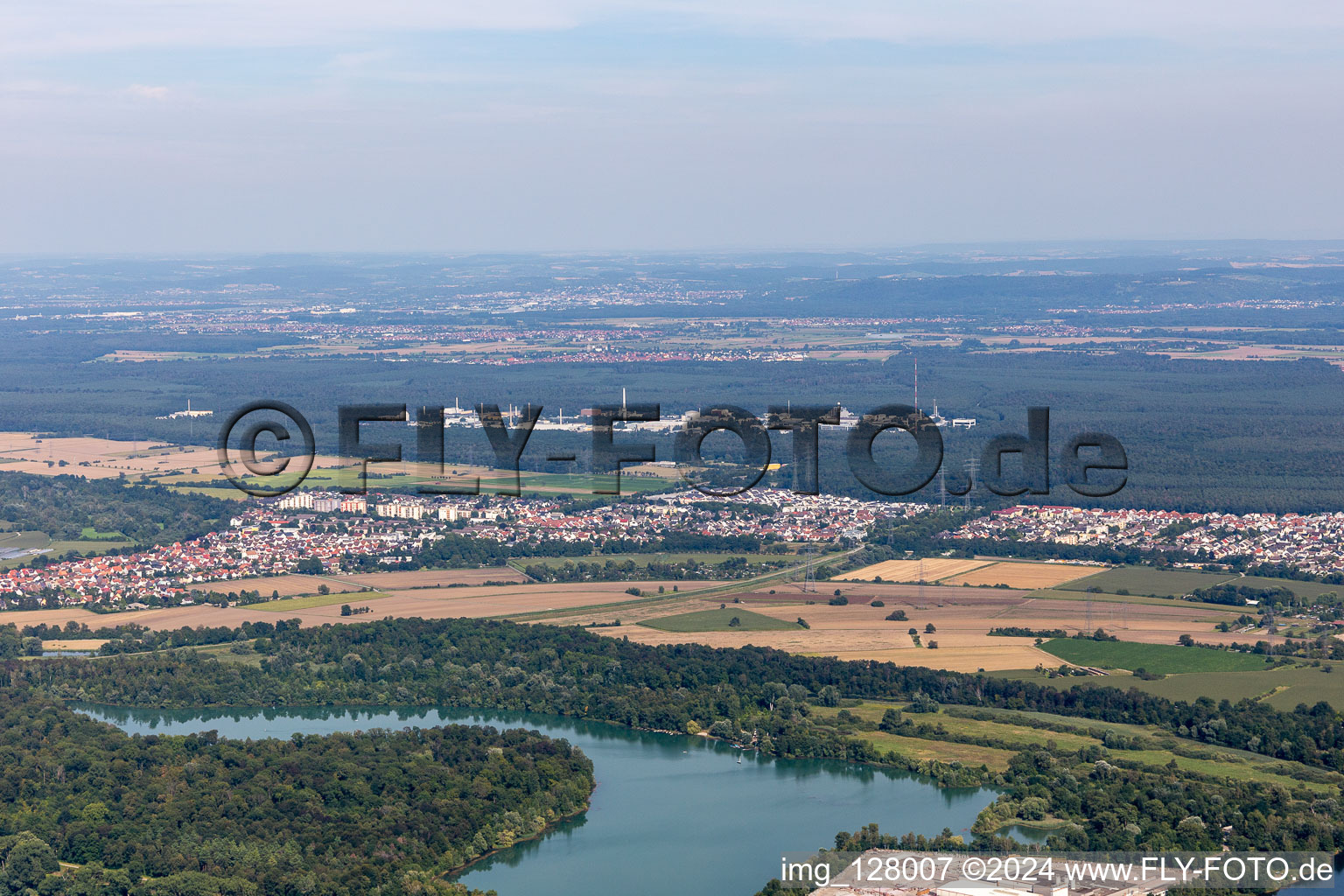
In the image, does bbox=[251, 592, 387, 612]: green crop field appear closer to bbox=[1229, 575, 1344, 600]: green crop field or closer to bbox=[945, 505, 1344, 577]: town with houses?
bbox=[945, 505, 1344, 577]: town with houses

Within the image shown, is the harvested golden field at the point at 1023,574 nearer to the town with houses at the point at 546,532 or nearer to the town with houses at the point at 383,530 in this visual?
the town with houses at the point at 546,532

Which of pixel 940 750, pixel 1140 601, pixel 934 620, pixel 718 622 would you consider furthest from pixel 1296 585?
pixel 940 750

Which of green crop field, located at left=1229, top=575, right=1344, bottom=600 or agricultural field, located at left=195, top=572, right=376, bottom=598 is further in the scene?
agricultural field, located at left=195, top=572, right=376, bottom=598

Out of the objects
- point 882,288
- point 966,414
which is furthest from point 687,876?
point 882,288

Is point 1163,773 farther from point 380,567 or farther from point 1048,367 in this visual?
point 1048,367

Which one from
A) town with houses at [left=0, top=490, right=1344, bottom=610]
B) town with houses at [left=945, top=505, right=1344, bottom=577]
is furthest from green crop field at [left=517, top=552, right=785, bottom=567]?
town with houses at [left=945, top=505, right=1344, bottom=577]

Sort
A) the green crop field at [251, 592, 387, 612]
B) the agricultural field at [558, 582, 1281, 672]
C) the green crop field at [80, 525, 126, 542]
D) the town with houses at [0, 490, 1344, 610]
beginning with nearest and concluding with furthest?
1. the agricultural field at [558, 582, 1281, 672]
2. the green crop field at [251, 592, 387, 612]
3. the town with houses at [0, 490, 1344, 610]
4. the green crop field at [80, 525, 126, 542]

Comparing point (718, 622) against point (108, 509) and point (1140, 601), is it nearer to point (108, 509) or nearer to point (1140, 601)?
point (1140, 601)
